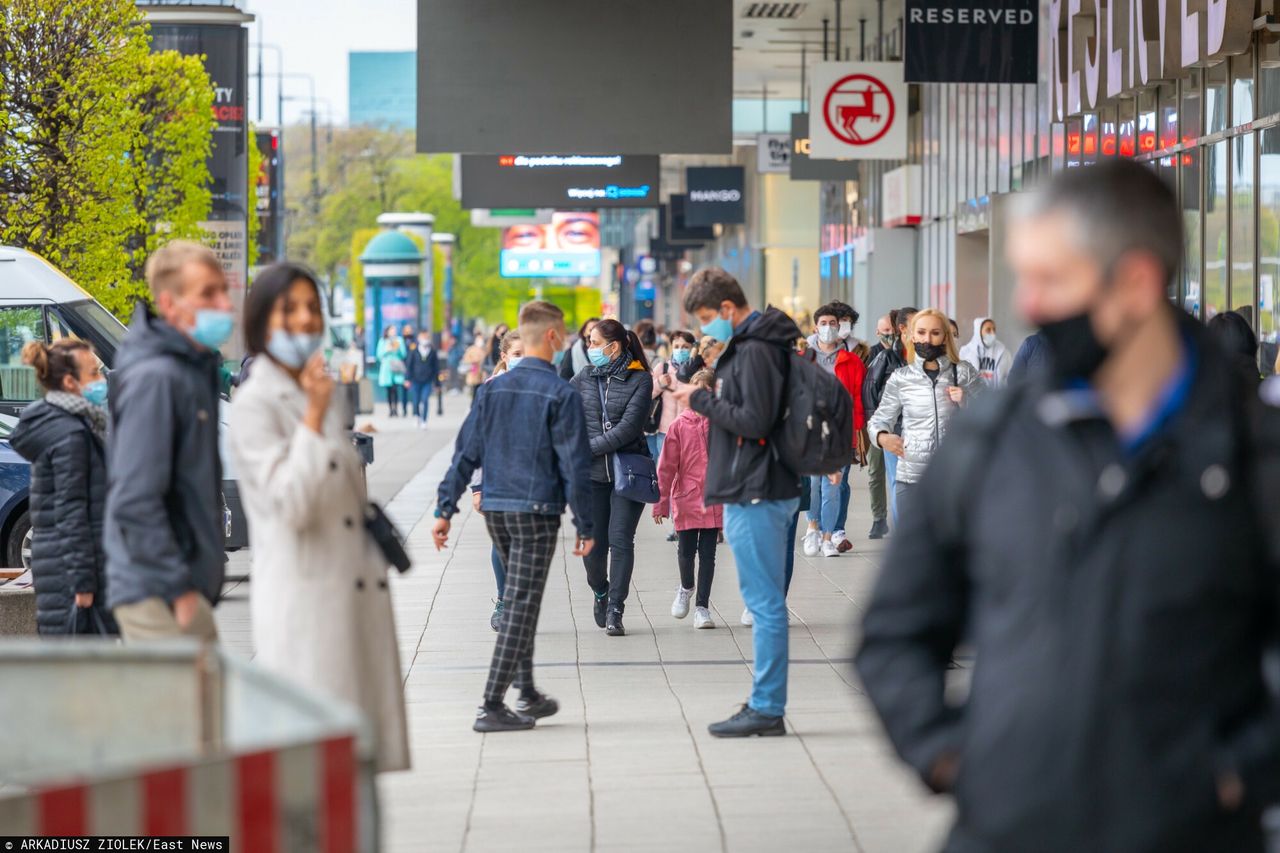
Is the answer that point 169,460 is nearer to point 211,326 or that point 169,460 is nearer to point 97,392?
point 211,326

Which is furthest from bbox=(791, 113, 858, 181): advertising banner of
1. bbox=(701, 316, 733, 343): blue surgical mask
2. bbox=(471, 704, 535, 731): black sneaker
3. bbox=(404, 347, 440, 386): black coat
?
bbox=(471, 704, 535, 731): black sneaker

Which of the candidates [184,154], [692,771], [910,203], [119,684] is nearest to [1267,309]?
[692,771]

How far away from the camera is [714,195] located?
40.8 meters

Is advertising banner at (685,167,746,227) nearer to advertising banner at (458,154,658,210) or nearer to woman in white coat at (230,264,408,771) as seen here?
advertising banner at (458,154,658,210)

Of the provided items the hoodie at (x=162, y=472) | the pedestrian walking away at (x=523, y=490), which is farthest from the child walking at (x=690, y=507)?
the hoodie at (x=162, y=472)

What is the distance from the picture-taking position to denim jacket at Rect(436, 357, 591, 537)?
8.19m

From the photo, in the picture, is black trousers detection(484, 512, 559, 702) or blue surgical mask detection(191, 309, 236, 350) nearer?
blue surgical mask detection(191, 309, 236, 350)

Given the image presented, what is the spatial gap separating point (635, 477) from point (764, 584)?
129 inches

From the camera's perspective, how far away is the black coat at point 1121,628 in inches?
106

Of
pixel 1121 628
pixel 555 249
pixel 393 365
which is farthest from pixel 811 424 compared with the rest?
pixel 555 249

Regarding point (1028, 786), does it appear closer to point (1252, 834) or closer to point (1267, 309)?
point (1252, 834)

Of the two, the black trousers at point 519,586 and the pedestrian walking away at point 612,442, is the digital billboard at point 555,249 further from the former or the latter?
the black trousers at point 519,586

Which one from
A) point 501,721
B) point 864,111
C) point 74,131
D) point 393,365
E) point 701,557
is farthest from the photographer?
point 393,365

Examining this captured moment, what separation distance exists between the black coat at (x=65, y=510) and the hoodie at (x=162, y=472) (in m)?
2.15
